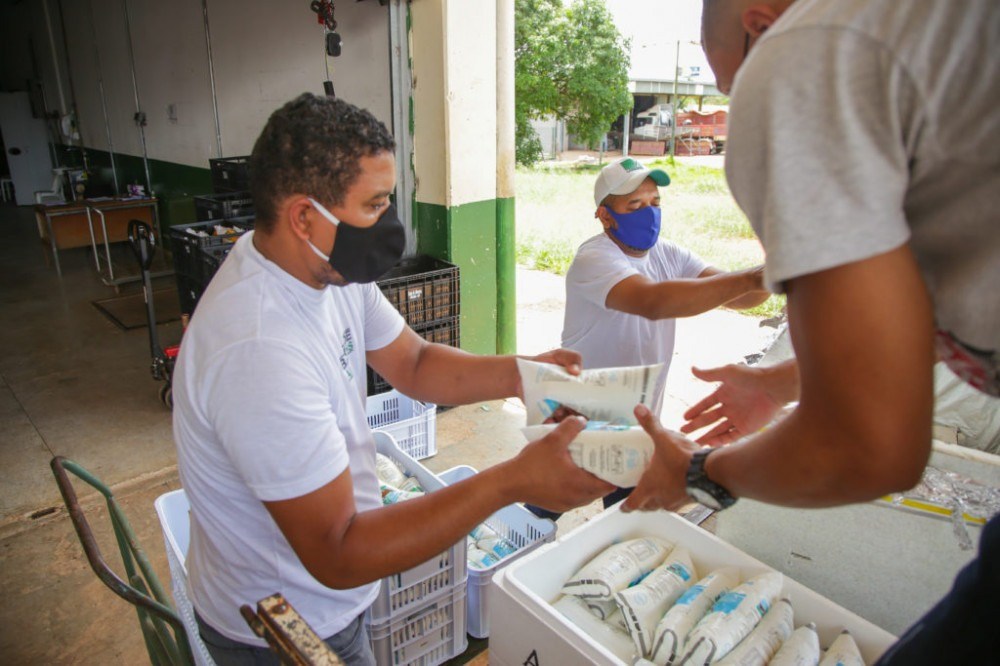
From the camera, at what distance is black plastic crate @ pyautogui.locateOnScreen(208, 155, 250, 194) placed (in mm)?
5582

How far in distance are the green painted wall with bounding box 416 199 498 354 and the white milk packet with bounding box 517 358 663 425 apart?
115 inches

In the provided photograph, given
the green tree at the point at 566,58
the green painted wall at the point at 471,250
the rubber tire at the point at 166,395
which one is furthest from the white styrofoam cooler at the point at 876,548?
the green tree at the point at 566,58

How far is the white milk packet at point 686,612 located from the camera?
1.69 m

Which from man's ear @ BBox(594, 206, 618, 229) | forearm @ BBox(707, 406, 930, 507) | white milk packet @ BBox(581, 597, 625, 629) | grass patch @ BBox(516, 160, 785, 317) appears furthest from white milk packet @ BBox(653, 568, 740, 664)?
grass patch @ BBox(516, 160, 785, 317)

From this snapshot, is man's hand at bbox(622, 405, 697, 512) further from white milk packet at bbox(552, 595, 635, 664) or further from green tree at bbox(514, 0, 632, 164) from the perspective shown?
green tree at bbox(514, 0, 632, 164)

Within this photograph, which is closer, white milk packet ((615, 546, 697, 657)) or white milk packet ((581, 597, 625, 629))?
white milk packet ((615, 546, 697, 657))

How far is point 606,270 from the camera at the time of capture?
247 centimetres

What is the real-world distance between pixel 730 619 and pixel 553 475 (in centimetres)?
78

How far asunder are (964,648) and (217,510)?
4.17ft

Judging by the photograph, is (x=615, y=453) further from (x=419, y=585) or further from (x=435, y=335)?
(x=435, y=335)

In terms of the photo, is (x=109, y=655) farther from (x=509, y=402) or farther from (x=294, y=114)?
(x=509, y=402)

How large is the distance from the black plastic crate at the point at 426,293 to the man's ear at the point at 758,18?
3096mm

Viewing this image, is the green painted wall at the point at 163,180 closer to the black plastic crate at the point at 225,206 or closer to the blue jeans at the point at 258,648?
the black plastic crate at the point at 225,206

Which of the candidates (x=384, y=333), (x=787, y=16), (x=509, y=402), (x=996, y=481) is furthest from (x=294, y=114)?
(x=509, y=402)
